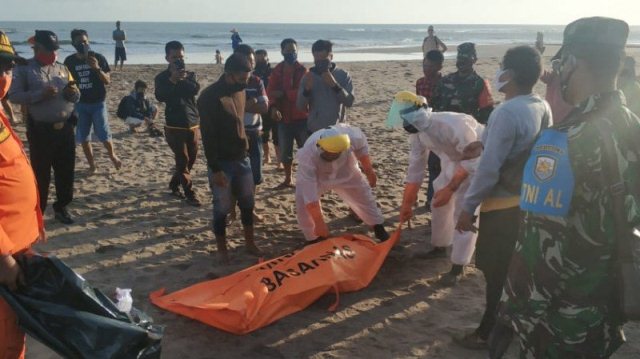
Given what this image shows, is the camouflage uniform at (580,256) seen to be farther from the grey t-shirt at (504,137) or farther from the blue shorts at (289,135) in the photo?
the blue shorts at (289,135)

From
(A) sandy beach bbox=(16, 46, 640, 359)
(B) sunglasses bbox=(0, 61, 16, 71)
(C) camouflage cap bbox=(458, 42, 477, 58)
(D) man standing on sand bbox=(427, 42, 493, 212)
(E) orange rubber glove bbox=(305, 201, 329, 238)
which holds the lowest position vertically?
(A) sandy beach bbox=(16, 46, 640, 359)

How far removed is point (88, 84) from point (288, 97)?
8.06 feet

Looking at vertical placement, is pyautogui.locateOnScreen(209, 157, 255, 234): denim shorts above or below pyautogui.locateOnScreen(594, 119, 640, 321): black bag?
below

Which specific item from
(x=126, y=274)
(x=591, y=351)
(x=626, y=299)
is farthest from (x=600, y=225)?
(x=126, y=274)

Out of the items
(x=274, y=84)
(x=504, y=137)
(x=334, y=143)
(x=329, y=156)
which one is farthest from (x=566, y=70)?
(x=274, y=84)

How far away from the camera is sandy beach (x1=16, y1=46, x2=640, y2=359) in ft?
11.7

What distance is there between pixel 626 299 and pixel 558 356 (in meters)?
0.35

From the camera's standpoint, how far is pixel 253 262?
4891 mm

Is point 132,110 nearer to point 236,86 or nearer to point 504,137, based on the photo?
point 236,86

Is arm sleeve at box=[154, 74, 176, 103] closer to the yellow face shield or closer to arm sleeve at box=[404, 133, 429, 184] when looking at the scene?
the yellow face shield

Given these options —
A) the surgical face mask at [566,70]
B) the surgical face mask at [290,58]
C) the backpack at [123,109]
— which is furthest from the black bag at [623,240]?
the backpack at [123,109]

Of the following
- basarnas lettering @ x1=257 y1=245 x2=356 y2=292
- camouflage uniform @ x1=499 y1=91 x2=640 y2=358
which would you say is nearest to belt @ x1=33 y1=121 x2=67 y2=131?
basarnas lettering @ x1=257 y1=245 x2=356 y2=292

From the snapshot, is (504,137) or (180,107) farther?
(180,107)

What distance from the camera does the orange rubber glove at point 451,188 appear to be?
4035mm
